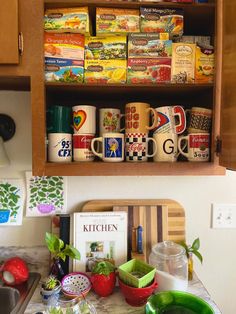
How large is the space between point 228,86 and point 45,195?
78 centimetres

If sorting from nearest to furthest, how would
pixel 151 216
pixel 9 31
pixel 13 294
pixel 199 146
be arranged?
1. pixel 9 31
2. pixel 199 146
3. pixel 13 294
4. pixel 151 216

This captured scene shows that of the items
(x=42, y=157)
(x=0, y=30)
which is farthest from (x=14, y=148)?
(x=0, y=30)

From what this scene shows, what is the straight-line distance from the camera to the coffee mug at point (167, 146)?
803mm

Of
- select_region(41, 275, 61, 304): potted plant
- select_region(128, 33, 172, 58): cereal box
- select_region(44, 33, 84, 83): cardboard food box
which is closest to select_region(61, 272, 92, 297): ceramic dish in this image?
select_region(41, 275, 61, 304): potted plant

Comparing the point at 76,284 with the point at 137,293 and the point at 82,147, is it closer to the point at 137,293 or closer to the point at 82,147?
the point at 137,293

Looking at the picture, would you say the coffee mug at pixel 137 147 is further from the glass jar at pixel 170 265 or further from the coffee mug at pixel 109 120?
the glass jar at pixel 170 265

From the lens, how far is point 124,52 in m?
0.76

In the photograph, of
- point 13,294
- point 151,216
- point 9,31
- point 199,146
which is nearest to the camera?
point 9,31

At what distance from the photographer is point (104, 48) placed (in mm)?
760

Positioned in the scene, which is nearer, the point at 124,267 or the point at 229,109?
the point at 229,109

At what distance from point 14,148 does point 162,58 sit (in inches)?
26.7

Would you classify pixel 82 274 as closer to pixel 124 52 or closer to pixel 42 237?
pixel 42 237

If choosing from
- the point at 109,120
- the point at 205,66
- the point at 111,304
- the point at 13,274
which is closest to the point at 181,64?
the point at 205,66

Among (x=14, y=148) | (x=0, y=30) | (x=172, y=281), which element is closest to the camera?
(x=0, y=30)
